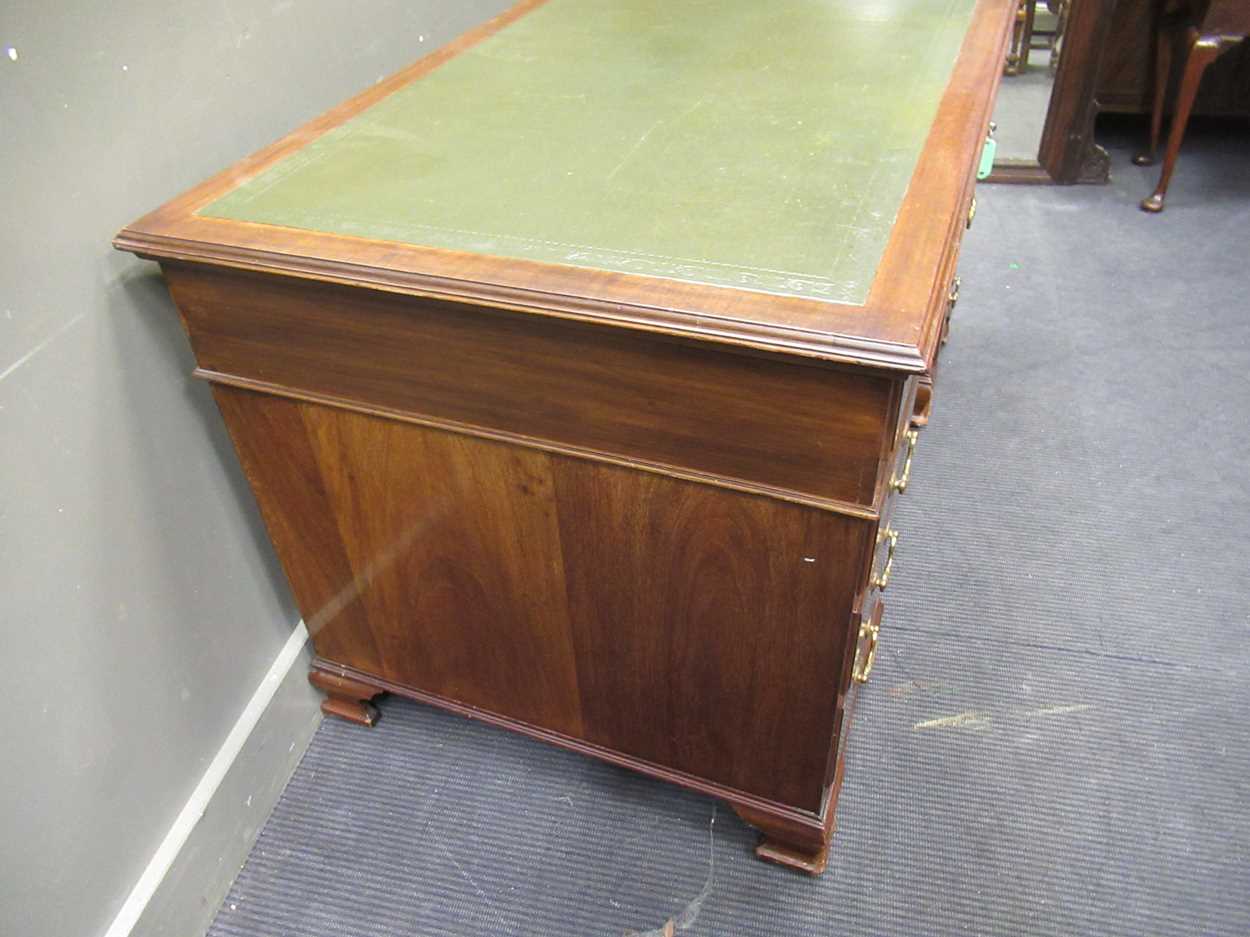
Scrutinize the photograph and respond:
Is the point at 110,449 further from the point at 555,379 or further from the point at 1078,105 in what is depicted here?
the point at 1078,105

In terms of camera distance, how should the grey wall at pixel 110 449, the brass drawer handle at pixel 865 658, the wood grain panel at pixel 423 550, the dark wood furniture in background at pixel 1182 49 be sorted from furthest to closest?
the dark wood furniture in background at pixel 1182 49, the brass drawer handle at pixel 865 658, the wood grain panel at pixel 423 550, the grey wall at pixel 110 449

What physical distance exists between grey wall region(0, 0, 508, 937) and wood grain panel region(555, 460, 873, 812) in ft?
1.33

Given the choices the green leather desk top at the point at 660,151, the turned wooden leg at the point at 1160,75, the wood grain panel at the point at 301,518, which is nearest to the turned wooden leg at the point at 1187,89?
the turned wooden leg at the point at 1160,75

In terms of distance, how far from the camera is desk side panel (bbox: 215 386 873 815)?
78 centimetres

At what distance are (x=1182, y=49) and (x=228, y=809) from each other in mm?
2711

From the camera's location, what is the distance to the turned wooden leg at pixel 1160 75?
2.31 metres

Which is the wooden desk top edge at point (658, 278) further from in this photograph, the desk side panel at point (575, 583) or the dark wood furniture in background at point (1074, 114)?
the dark wood furniture in background at point (1074, 114)

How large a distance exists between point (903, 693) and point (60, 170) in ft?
3.74

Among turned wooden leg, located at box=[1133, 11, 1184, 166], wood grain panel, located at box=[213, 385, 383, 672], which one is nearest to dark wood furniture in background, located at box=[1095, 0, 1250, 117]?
turned wooden leg, located at box=[1133, 11, 1184, 166]

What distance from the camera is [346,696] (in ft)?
3.94

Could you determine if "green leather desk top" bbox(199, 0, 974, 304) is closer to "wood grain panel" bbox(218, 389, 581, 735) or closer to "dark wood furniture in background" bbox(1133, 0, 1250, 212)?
"wood grain panel" bbox(218, 389, 581, 735)

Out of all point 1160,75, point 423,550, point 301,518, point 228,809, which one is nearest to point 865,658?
point 423,550

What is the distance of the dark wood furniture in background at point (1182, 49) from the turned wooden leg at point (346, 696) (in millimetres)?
2207

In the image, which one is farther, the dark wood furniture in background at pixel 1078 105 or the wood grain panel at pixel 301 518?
the dark wood furniture in background at pixel 1078 105
